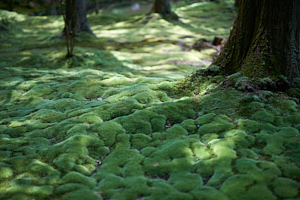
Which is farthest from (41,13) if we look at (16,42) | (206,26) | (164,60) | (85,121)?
(85,121)

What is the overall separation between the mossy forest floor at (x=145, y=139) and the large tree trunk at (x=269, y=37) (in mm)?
540

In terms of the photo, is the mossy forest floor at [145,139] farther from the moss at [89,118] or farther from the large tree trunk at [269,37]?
the large tree trunk at [269,37]

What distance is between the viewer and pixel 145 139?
4547 mm

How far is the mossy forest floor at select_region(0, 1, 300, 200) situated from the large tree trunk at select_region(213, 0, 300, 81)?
0.54m

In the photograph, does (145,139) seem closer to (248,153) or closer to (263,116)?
(248,153)

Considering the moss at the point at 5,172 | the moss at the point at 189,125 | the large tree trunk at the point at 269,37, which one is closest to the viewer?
the moss at the point at 5,172

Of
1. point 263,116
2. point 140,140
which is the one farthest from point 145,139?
point 263,116

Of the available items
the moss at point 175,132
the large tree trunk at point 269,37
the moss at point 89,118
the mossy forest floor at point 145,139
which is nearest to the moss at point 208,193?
the mossy forest floor at point 145,139

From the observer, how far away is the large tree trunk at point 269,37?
5.09 m

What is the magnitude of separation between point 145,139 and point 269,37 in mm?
3435

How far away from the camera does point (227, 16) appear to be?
24.9 metres

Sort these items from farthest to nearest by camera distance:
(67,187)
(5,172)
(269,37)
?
(269,37), (5,172), (67,187)

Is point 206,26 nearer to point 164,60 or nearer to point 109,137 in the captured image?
point 164,60

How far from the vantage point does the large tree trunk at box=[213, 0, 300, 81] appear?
509 cm
